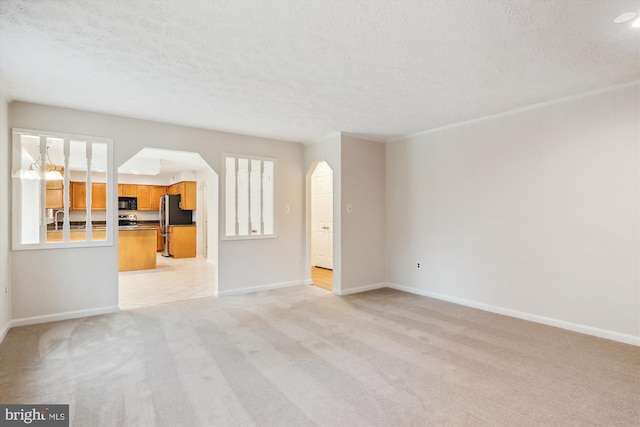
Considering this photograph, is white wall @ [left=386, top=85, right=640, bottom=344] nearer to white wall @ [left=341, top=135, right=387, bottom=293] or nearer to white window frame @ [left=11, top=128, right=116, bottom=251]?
white wall @ [left=341, top=135, right=387, bottom=293]

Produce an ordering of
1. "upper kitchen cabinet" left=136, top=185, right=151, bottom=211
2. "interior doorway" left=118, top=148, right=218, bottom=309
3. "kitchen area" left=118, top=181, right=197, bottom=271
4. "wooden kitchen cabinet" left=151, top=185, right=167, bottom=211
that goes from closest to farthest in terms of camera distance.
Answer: "interior doorway" left=118, top=148, right=218, bottom=309 < "kitchen area" left=118, top=181, right=197, bottom=271 < "upper kitchen cabinet" left=136, top=185, right=151, bottom=211 < "wooden kitchen cabinet" left=151, top=185, right=167, bottom=211

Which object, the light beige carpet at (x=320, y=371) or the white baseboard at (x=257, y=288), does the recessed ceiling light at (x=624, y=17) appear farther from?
the white baseboard at (x=257, y=288)

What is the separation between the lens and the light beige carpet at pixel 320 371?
2.12m

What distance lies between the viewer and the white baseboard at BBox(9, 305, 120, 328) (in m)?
3.72

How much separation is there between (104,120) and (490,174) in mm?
4996

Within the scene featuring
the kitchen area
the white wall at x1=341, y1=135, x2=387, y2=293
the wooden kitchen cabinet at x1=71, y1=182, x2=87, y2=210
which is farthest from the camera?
the wooden kitchen cabinet at x1=71, y1=182, x2=87, y2=210

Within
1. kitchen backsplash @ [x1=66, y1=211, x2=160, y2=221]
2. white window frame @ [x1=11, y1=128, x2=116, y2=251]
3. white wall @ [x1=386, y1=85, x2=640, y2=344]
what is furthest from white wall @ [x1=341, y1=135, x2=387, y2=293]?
kitchen backsplash @ [x1=66, y1=211, x2=160, y2=221]

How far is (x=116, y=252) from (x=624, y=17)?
17.5 feet

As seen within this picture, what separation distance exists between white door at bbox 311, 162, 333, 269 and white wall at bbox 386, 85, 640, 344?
2507 millimetres

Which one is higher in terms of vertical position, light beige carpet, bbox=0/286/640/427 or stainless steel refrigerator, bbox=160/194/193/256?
stainless steel refrigerator, bbox=160/194/193/256

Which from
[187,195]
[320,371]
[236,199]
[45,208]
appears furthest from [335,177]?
[187,195]

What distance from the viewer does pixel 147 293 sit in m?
5.29

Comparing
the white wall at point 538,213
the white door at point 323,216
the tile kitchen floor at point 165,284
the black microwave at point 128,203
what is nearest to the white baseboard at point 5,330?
the tile kitchen floor at point 165,284

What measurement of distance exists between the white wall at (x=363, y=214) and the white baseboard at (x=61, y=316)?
3.21 metres
